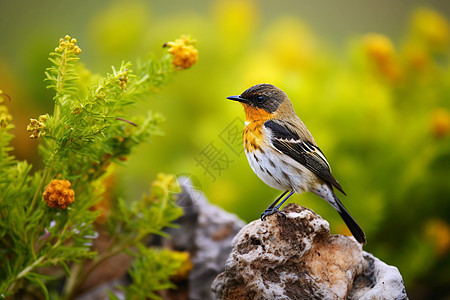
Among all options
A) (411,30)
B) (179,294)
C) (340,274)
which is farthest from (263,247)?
(411,30)

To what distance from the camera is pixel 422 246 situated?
2.45 m

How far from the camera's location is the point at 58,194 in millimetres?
1416

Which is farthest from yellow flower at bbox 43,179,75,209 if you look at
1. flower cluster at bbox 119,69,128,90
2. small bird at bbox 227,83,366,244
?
small bird at bbox 227,83,366,244

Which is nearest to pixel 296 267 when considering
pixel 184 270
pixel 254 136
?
pixel 254 136

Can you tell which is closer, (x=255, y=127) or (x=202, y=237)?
(x=255, y=127)

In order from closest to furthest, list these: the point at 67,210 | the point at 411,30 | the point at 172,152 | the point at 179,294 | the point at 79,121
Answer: the point at 79,121 → the point at 67,210 → the point at 179,294 → the point at 172,152 → the point at 411,30

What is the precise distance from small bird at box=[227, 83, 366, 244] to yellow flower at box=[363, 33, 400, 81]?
4.23ft

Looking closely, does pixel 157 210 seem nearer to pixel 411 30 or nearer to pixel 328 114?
pixel 328 114

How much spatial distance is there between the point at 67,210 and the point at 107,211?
75 centimetres

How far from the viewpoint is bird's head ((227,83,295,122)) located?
5.56 feet

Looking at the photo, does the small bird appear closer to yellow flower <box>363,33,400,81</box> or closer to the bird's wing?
the bird's wing

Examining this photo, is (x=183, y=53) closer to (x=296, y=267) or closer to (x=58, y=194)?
(x=58, y=194)

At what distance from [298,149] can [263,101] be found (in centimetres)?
22

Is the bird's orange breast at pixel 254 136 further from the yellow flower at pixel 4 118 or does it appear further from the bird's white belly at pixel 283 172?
the yellow flower at pixel 4 118
